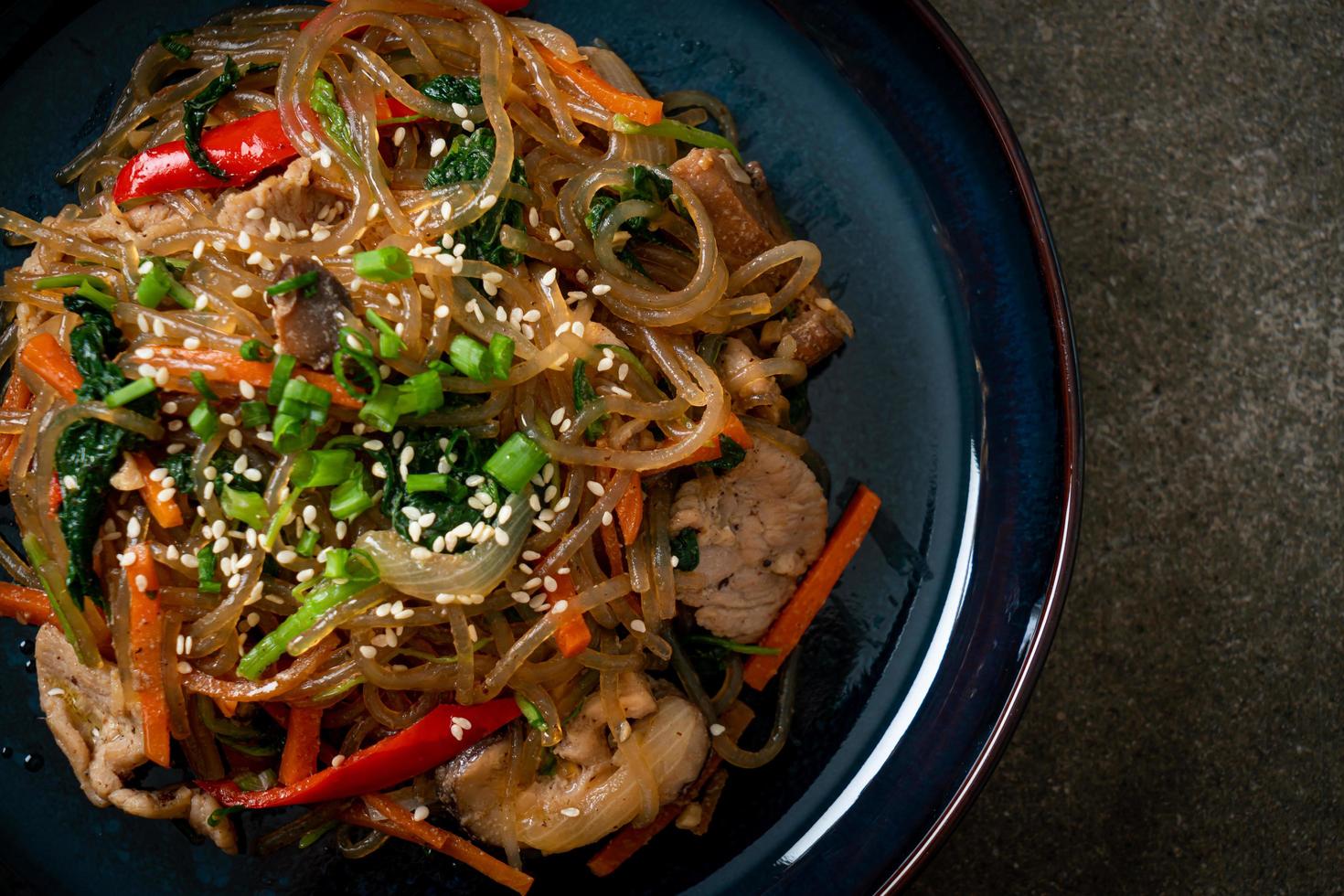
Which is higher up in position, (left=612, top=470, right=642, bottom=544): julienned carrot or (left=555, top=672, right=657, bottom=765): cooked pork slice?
(left=612, top=470, right=642, bottom=544): julienned carrot

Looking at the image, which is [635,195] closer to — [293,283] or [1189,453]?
[293,283]

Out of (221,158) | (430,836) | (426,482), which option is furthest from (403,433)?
(430,836)

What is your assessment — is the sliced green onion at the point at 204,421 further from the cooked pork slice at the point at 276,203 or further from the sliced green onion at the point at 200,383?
the cooked pork slice at the point at 276,203

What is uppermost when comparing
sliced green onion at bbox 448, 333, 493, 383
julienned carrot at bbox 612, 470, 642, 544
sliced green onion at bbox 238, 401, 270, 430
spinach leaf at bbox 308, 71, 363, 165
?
spinach leaf at bbox 308, 71, 363, 165

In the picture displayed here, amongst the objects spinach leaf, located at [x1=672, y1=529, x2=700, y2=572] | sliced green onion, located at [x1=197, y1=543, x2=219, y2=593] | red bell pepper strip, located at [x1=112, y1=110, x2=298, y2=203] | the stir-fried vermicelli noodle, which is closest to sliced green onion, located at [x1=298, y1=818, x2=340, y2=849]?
the stir-fried vermicelli noodle

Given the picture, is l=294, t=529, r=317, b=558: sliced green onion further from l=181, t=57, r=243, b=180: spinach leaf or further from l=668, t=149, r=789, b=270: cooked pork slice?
l=668, t=149, r=789, b=270: cooked pork slice

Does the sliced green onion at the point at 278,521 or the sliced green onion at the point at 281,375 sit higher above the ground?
the sliced green onion at the point at 281,375

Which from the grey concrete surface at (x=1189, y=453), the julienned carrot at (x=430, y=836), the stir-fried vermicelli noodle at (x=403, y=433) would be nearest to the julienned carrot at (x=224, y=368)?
the stir-fried vermicelli noodle at (x=403, y=433)

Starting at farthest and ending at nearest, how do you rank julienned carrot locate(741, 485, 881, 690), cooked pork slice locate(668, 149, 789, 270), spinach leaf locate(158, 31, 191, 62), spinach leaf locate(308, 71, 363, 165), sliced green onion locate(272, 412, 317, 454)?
1. julienned carrot locate(741, 485, 881, 690)
2. spinach leaf locate(158, 31, 191, 62)
3. cooked pork slice locate(668, 149, 789, 270)
4. spinach leaf locate(308, 71, 363, 165)
5. sliced green onion locate(272, 412, 317, 454)
